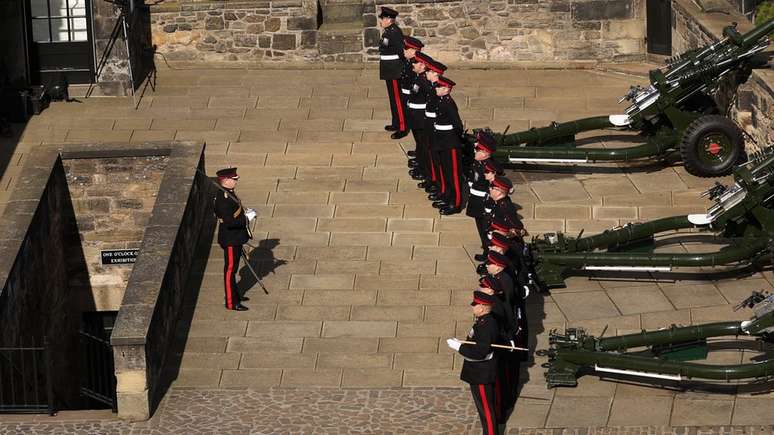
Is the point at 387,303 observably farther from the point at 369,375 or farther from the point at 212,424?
the point at 212,424

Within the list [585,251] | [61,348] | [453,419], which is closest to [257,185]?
[61,348]

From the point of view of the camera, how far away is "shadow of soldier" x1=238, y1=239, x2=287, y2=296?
18.5 meters

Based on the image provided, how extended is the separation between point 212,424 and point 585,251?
14.2ft

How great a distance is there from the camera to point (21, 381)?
62.1 ft

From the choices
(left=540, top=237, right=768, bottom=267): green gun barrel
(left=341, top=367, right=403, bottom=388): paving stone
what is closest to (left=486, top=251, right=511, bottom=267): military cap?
(left=341, top=367, right=403, bottom=388): paving stone

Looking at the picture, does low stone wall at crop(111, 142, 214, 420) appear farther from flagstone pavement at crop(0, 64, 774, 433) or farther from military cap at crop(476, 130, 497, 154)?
military cap at crop(476, 130, 497, 154)

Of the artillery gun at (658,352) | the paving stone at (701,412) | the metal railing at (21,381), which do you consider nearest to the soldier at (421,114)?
the artillery gun at (658,352)

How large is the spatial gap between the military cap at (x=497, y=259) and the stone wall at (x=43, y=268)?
501 centimetres

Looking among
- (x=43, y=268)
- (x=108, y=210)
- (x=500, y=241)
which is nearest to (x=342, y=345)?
(x=500, y=241)

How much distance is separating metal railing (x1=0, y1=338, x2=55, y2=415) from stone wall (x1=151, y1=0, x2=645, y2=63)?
6229 mm

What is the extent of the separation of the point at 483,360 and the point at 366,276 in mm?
3407

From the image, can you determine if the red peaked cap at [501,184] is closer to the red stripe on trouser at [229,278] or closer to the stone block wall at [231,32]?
the red stripe on trouser at [229,278]

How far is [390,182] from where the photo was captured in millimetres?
20812

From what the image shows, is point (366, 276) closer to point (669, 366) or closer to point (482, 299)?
point (482, 299)
